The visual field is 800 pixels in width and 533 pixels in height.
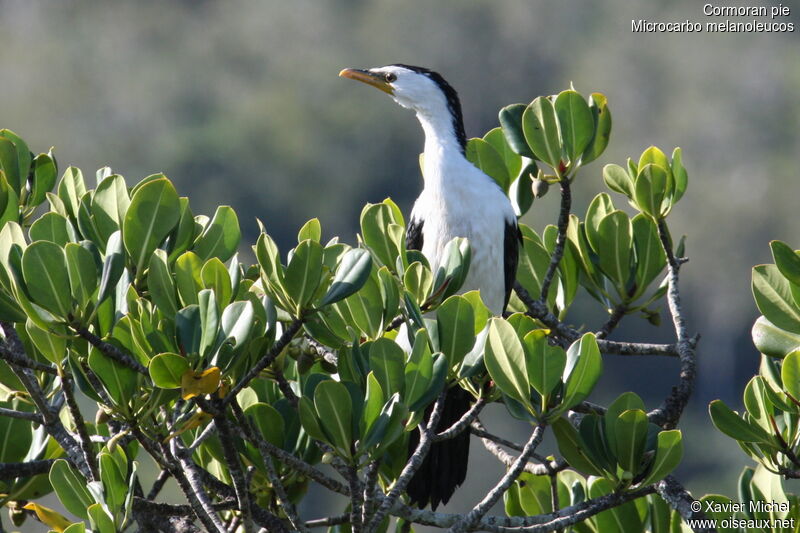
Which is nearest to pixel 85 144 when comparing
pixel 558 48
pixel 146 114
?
pixel 146 114

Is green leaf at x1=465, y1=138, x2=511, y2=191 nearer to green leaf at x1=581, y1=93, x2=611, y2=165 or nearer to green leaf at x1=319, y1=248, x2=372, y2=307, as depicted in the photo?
green leaf at x1=581, y1=93, x2=611, y2=165

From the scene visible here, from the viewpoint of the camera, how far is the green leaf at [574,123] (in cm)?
299

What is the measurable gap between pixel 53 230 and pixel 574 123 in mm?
1498

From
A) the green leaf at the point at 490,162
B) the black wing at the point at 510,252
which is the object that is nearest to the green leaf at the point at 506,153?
the green leaf at the point at 490,162

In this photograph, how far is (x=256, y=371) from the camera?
2.09 m

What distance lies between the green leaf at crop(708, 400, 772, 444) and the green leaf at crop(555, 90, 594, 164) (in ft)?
3.02

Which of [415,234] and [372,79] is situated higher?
[372,79]

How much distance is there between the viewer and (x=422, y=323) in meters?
2.22

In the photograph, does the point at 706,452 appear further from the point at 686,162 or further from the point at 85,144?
the point at 85,144

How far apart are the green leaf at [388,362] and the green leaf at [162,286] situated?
0.41 meters

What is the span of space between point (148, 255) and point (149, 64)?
68249mm

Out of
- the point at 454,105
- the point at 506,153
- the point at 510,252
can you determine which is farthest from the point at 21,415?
the point at 454,105

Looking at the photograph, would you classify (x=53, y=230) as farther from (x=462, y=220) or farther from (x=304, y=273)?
(x=462, y=220)

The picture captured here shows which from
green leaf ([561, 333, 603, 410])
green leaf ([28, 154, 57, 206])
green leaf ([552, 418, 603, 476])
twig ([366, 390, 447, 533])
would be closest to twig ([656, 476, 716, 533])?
green leaf ([552, 418, 603, 476])
